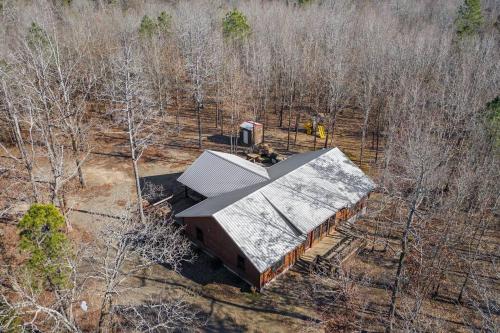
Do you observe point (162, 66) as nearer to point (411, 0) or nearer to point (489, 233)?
point (489, 233)

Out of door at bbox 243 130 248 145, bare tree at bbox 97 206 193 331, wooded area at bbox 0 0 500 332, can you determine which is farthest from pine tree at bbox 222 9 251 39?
bare tree at bbox 97 206 193 331

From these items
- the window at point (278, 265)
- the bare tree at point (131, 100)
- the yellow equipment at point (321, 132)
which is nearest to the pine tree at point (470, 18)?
the yellow equipment at point (321, 132)

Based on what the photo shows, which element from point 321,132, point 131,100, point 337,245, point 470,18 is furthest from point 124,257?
point 470,18

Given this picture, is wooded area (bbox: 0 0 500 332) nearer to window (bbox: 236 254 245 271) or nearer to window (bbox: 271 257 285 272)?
window (bbox: 271 257 285 272)

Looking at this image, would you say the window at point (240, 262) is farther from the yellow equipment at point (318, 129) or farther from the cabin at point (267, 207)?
the yellow equipment at point (318, 129)

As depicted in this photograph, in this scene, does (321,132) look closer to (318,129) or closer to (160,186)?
(318,129)

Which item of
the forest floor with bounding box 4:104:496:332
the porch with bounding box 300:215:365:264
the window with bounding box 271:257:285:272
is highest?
the window with bounding box 271:257:285:272
